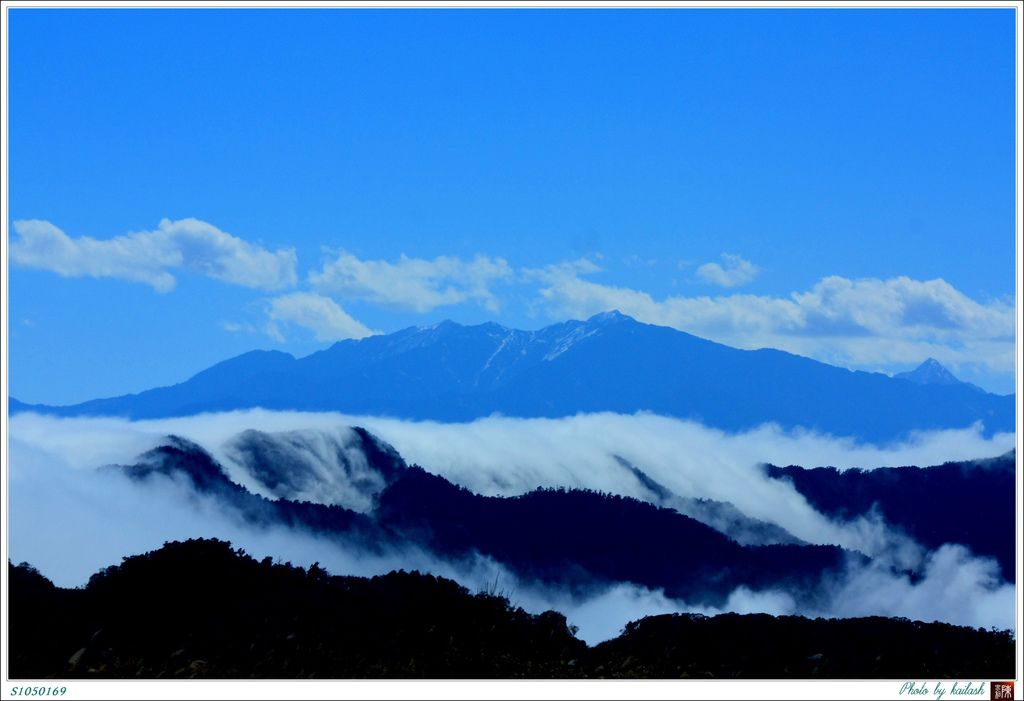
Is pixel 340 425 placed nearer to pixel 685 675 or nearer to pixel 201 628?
pixel 201 628

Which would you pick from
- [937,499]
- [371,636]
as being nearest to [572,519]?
[371,636]

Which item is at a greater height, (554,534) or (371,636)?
(554,534)

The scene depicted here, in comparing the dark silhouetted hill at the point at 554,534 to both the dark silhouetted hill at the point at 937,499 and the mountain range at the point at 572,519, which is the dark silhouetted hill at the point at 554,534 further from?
the dark silhouetted hill at the point at 937,499

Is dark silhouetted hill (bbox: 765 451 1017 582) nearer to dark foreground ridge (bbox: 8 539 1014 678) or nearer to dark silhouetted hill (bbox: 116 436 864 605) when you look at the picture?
dark silhouetted hill (bbox: 116 436 864 605)

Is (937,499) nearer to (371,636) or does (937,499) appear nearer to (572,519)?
(572,519)

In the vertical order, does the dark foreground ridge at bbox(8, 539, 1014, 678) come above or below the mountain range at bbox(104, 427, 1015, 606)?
below

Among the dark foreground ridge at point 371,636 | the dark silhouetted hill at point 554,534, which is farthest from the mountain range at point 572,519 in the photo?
the dark foreground ridge at point 371,636

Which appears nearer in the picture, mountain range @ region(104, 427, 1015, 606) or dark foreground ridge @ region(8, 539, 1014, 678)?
dark foreground ridge @ region(8, 539, 1014, 678)

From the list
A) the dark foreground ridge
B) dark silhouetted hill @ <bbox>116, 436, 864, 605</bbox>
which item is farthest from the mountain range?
the dark foreground ridge

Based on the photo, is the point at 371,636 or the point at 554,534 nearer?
the point at 371,636
